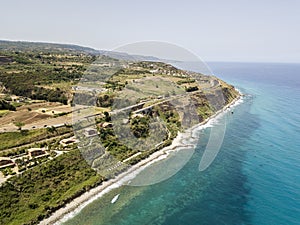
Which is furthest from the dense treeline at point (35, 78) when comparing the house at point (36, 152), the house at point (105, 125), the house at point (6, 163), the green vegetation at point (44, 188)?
the green vegetation at point (44, 188)

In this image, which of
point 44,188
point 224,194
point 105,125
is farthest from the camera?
point 105,125

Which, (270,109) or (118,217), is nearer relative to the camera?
(118,217)

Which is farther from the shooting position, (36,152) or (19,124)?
(19,124)

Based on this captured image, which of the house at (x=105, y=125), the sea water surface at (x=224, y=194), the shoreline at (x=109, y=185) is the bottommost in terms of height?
the shoreline at (x=109, y=185)

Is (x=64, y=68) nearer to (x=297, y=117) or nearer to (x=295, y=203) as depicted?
(x=297, y=117)

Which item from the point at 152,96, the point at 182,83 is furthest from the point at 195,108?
the point at 182,83

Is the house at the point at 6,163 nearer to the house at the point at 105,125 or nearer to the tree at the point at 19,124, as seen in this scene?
the tree at the point at 19,124

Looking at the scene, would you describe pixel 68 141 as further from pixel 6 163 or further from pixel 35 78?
pixel 35 78

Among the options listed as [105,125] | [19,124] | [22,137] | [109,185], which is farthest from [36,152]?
[105,125]
